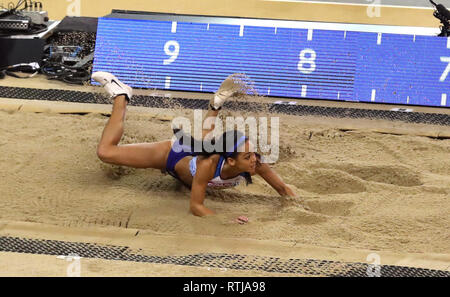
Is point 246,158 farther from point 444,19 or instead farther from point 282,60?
point 444,19

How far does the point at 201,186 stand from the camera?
13.8 feet

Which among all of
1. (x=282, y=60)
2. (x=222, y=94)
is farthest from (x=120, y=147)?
(x=282, y=60)

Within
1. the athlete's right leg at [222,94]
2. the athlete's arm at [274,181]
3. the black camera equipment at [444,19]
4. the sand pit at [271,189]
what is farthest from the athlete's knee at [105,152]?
the black camera equipment at [444,19]

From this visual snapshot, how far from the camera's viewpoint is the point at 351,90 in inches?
263

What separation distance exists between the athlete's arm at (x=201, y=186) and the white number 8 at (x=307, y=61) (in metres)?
2.68

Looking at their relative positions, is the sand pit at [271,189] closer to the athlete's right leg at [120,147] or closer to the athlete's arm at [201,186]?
the athlete's arm at [201,186]

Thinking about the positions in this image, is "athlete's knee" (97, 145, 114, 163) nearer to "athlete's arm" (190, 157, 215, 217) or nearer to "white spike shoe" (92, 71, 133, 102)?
"white spike shoe" (92, 71, 133, 102)

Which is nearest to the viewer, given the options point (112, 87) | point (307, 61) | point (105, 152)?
point (105, 152)

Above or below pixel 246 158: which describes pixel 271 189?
below

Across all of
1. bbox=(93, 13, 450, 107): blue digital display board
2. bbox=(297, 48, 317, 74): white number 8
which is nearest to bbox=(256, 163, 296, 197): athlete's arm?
bbox=(93, 13, 450, 107): blue digital display board

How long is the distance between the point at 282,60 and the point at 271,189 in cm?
212

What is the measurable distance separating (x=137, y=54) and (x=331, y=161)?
2.32m

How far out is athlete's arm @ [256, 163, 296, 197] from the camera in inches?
178
